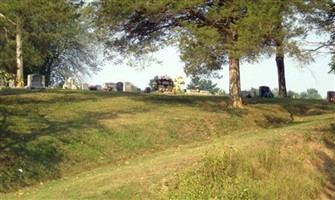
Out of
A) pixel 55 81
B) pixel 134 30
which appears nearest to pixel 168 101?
pixel 134 30

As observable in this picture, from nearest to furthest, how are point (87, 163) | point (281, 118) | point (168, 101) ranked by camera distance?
1. point (87, 163)
2. point (281, 118)
3. point (168, 101)

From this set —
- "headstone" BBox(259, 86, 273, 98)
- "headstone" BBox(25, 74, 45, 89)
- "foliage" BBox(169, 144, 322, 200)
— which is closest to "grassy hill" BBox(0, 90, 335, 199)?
"foliage" BBox(169, 144, 322, 200)

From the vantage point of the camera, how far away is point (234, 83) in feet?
87.7

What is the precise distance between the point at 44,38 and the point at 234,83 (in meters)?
9.33

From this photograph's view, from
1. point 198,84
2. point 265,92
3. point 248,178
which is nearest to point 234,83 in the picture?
point 265,92

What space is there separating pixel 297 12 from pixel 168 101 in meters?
8.18

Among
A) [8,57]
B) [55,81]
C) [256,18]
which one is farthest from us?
[55,81]

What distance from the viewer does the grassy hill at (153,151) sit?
11.6 m

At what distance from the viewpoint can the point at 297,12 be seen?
23484mm

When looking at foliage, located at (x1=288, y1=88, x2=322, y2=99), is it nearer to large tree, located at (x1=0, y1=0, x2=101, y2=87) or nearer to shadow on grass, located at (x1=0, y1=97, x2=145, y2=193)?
large tree, located at (x1=0, y1=0, x2=101, y2=87)

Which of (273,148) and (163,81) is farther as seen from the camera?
(163,81)

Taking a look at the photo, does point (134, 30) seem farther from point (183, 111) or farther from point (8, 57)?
point (8, 57)

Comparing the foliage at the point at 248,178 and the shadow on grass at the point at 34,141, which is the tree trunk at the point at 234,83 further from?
the foliage at the point at 248,178

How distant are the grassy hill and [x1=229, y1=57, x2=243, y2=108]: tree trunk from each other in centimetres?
56
